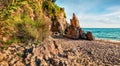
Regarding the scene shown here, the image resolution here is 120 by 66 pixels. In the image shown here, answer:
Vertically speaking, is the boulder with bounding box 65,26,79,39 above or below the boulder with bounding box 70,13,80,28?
below

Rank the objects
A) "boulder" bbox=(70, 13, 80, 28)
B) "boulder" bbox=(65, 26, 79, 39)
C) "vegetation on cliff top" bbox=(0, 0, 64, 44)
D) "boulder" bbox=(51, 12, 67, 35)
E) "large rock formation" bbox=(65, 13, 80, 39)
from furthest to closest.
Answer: "boulder" bbox=(51, 12, 67, 35) → "boulder" bbox=(70, 13, 80, 28) → "large rock formation" bbox=(65, 13, 80, 39) → "boulder" bbox=(65, 26, 79, 39) → "vegetation on cliff top" bbox=(0, 0, 64, 44)

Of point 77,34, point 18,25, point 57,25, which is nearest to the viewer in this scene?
point 18,25

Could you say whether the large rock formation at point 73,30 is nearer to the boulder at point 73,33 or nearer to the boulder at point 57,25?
the boulder at point 73,33

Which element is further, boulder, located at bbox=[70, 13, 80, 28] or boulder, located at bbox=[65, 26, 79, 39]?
boulder, located at bbox=[70, 13, 80, 28]

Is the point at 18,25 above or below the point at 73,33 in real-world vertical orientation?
above

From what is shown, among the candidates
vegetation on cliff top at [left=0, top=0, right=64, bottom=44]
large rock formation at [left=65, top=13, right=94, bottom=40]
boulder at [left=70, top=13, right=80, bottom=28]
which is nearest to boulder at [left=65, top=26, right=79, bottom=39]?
large rock formation at [left=65, top=13, right=94, bottom=40]

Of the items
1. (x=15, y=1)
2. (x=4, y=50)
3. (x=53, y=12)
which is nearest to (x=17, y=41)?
(x=4, y=50)

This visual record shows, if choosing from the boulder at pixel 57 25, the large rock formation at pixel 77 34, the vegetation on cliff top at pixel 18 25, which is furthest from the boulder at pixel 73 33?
the vegetation on cliff top at pixel 18 25

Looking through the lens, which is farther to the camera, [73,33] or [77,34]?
[73,33]

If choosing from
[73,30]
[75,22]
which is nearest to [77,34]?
[73,30]

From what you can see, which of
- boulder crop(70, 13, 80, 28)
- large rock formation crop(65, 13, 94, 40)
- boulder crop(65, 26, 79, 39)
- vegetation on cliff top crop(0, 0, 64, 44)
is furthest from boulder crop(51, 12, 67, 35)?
vegetation on cliff top crop(0, 0, 64, 44)

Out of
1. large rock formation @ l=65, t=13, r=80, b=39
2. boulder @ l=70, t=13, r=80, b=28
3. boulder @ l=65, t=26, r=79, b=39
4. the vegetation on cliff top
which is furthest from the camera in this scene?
boulder @ l=70, t=13, r=80, b=28

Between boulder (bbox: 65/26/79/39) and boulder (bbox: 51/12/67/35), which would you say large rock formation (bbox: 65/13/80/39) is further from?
boulder (bbox: 51/12/67/35)

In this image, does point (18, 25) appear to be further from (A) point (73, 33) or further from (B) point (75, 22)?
(B) point (75, 22)
